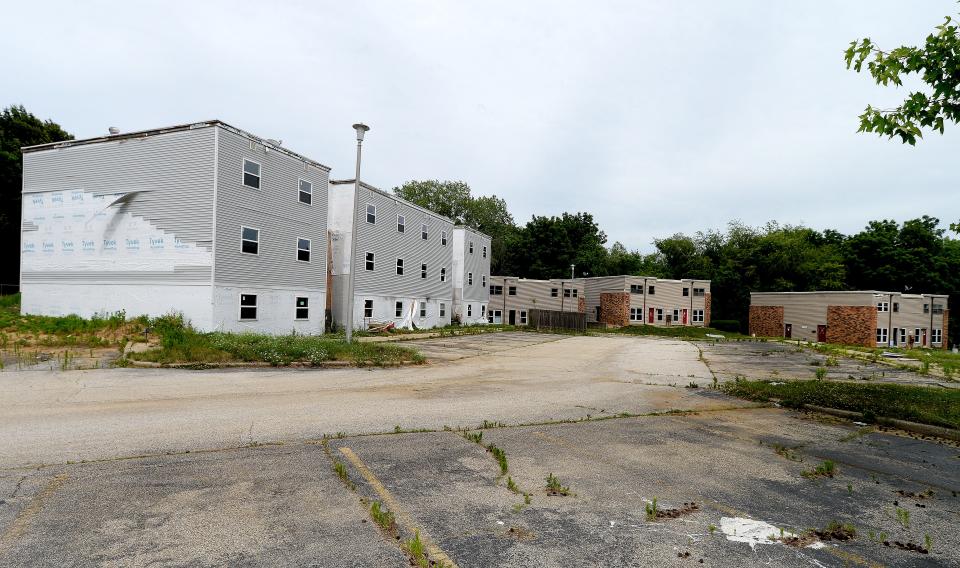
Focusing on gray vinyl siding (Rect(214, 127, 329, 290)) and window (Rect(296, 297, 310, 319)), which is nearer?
gray vinyl siding (Rect(214, 127, 329, 290))

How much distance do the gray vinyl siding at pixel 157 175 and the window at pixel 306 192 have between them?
5.41 m

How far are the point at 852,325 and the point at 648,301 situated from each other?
18.8m

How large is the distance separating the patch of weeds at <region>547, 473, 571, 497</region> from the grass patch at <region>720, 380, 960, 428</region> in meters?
7.50

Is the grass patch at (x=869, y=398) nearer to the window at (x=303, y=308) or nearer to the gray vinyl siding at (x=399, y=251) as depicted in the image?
the window at (x=303, y=308)

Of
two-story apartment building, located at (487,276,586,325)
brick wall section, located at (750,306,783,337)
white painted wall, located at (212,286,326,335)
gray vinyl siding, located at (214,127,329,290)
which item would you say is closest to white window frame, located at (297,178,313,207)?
gray vinyl siding, located at (214,127,329,290)

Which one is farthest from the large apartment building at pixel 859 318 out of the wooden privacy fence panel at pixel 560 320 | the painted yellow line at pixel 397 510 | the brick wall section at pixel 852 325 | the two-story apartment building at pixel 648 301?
the painted yellow line at pixel 397 510

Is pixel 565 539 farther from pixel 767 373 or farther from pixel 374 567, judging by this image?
pixel 767 373

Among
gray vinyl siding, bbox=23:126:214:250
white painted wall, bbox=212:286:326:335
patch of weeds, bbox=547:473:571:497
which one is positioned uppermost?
gray vinyl siding, bbox=23:126:214:250

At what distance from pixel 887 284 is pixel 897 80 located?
238 feet

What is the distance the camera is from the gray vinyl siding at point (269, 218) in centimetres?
2217

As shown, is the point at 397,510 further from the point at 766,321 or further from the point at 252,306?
the point at 766,321

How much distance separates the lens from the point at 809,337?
51.8 meters

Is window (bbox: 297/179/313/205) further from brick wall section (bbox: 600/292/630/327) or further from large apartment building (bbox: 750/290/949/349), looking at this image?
large apartment building (bbox: 750/290/949/349)

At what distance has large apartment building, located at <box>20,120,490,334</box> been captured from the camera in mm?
21797
